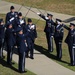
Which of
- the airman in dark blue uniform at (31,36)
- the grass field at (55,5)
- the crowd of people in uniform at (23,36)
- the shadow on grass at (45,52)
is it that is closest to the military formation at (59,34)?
the crowd of people in uniform at (23,36)

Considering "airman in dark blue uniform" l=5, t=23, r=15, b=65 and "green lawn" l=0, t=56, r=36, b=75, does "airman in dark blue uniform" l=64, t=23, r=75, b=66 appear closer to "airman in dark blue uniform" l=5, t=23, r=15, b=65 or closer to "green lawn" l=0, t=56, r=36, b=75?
"green lawn" l=0, t=56, r=36, b=75

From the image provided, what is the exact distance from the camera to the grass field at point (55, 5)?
28.1 metres

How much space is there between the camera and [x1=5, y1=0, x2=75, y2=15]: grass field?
1108 inches

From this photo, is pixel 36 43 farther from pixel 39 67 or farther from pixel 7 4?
pixel 7 4

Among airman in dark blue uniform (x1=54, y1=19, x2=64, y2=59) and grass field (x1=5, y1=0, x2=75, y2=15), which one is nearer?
airman in dark blue uniform (x1=54, y1=19, x2=64, y2=59)

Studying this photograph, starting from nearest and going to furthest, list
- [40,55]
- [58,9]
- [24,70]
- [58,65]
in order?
[24,70] → [58,65] → [40,55] → [58,9]

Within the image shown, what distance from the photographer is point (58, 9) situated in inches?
1118

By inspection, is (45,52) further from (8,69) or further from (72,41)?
(8,69)

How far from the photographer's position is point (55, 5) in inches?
1150

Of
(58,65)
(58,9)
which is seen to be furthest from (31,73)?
(58,9)

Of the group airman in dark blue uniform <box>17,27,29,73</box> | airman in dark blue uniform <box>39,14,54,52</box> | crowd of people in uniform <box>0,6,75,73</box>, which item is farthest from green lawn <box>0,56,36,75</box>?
airman in dark blue uniform <box>39,14,54,52</box>

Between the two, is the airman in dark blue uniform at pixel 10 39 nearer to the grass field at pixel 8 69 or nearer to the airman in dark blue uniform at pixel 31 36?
the grass field at pixel 8 69

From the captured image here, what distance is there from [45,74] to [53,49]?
142 inches

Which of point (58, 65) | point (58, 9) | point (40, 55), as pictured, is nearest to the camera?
point (58, 65)
